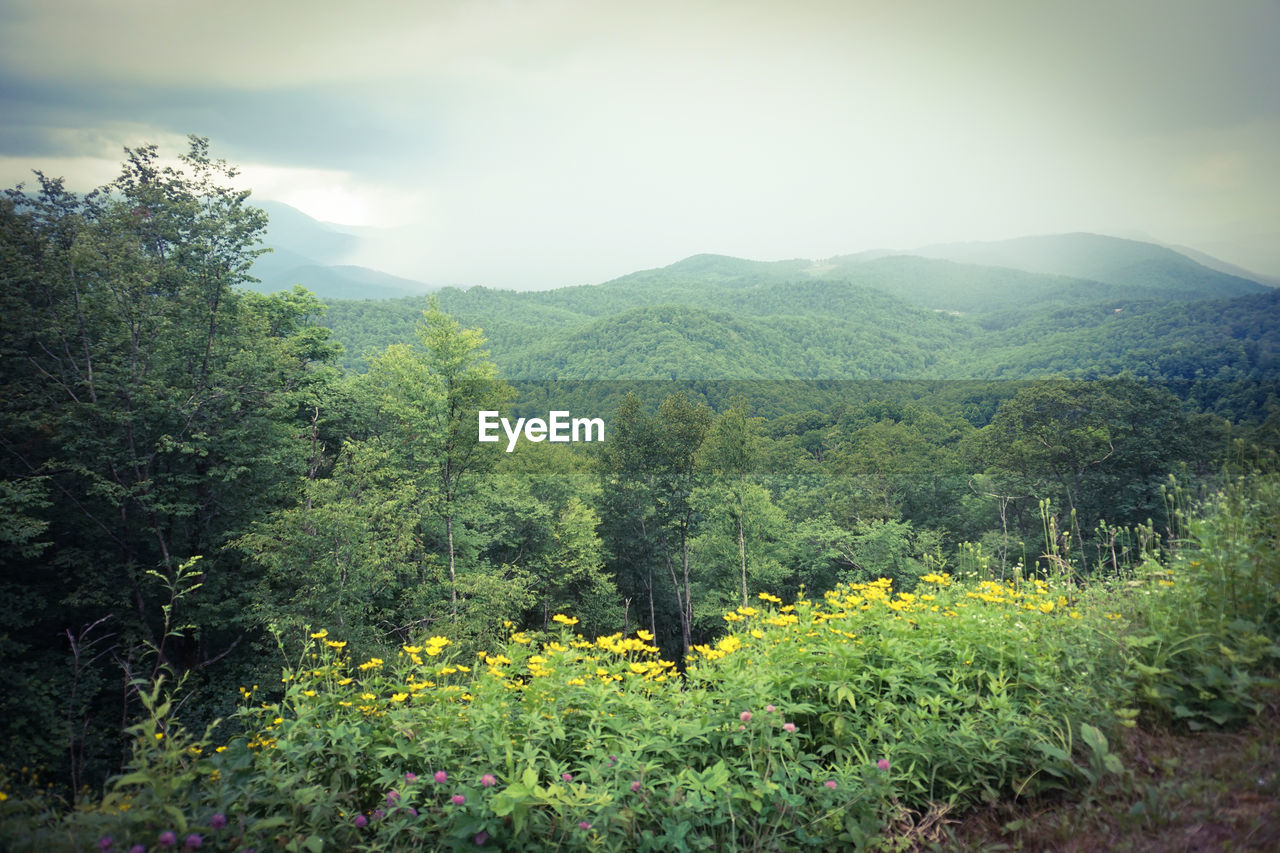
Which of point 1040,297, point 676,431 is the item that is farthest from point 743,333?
point 676,431

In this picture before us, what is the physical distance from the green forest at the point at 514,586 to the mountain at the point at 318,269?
63150 millimetres

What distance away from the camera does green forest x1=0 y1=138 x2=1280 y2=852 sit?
224 centimetres

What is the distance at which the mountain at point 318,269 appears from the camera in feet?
265

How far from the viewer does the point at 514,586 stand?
53.6 ft

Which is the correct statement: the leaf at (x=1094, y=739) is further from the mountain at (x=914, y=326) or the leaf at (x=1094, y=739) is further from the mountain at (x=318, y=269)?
the mountain at (x=318, y=269)

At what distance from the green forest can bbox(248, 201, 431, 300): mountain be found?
63150mm

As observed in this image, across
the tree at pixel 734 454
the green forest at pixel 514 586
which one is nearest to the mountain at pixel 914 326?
the green forest at pixel 514 586

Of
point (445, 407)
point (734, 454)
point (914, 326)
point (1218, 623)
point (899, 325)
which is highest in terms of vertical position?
point (899, 325)

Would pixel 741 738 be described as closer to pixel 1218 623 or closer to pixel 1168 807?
pixel 1168 807

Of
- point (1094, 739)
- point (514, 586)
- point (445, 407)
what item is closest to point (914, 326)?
point (445, 407)

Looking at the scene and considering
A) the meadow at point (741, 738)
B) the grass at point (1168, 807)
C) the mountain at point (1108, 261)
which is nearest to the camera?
the grass at point (1168, 807)

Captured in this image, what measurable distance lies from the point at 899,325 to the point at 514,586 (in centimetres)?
9915

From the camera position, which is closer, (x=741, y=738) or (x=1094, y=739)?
(x=1094, y=739)

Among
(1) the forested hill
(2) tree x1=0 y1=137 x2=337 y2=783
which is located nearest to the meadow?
(2) tree x1=0 y1=137 x2=337 y2=783
